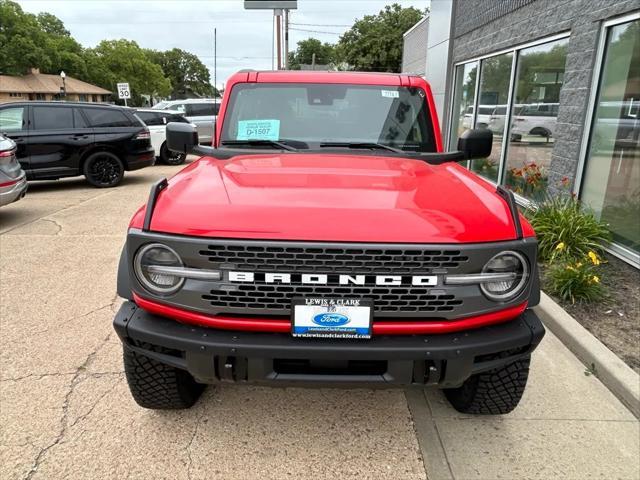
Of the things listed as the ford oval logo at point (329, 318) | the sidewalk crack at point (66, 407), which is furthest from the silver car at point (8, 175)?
the ford oval logo at point (329, 318)

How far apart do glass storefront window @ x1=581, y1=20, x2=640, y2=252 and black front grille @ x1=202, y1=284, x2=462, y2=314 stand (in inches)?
156

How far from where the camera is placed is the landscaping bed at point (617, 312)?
3.45 m

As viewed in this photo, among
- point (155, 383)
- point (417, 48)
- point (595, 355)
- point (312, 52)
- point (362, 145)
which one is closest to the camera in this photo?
point (155, 383)

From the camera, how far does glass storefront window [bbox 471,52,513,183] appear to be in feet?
27.5

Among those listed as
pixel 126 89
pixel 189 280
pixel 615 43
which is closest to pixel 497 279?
pixel 189 280

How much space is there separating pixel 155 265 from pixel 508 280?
1557mm

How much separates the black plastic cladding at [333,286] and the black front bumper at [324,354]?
0.11 meters

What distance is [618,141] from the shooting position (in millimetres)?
5340

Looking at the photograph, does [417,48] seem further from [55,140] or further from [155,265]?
[155,265]

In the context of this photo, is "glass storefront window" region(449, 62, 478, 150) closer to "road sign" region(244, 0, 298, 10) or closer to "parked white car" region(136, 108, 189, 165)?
"parked white car" region(136, 108, 189, 165)

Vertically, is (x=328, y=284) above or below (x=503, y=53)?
below

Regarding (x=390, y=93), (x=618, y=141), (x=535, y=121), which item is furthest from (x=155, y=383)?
(x=535, y=121)

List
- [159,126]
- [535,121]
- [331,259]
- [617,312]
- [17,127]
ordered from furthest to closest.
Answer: [159,126]
[17,127]
[535,121]
[617,312]
[331,259]

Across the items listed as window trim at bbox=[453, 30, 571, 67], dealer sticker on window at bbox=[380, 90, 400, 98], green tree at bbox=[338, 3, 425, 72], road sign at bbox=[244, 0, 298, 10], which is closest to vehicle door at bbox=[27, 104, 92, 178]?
window trim at bbox=[453, 30, 571, 67]
